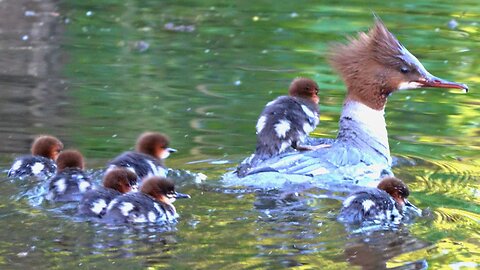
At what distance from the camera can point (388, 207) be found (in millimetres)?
7098

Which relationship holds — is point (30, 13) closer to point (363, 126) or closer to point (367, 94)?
point (367, 94)

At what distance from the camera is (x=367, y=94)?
8.90 meters

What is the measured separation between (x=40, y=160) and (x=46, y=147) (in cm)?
35

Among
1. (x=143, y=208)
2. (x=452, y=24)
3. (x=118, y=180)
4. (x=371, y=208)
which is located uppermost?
(x=452, y=24)

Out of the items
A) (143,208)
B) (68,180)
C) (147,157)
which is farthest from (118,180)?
(147,157)

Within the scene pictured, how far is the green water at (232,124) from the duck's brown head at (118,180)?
15.8 inches

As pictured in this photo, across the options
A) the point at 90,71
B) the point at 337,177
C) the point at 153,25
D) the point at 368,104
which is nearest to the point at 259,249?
the point at 337,177

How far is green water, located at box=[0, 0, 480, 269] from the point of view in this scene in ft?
21.1

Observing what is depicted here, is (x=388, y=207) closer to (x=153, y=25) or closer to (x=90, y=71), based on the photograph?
(x=90, y=71)

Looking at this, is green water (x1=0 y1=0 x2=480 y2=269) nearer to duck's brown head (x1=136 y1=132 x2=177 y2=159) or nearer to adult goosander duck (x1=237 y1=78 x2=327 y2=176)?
duck's brown head (x1=136 y1=132 x2=177 y2=159)

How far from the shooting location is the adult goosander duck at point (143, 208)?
272 inches

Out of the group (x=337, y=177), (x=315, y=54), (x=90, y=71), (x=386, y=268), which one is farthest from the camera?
(x=315, y=54)

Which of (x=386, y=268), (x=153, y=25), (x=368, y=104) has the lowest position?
(x=386, y=268)

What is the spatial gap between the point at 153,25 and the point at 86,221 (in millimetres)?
7261
